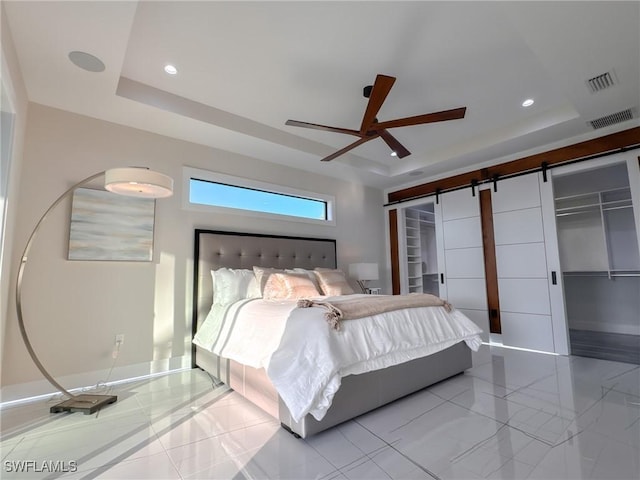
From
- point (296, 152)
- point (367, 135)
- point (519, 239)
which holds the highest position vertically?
point (296, 152)

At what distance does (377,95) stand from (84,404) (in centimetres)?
327

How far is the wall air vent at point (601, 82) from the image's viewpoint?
2597 mm

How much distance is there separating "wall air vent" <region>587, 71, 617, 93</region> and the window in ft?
11.1

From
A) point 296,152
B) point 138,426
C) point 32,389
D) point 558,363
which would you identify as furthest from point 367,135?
point 32,389

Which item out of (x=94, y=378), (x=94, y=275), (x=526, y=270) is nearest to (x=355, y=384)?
(x=94, y=378)

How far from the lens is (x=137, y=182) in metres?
2.23

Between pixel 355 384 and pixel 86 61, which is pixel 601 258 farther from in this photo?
pixel 86 61

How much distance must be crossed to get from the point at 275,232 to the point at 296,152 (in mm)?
1160

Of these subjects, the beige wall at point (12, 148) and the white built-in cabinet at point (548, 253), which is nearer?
the beige wall at point (12, 148)

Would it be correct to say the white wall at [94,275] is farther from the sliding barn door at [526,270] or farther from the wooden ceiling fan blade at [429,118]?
the sliding barn door at [526,270]

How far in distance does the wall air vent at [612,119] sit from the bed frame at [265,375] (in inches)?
115

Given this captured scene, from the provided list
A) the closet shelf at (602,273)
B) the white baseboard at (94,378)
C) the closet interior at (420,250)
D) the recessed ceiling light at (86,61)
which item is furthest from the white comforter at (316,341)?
the closet shelf at (602,273)

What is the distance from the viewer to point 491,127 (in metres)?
3.88

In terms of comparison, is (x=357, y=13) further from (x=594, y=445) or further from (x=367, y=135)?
(x=594, y=445)
